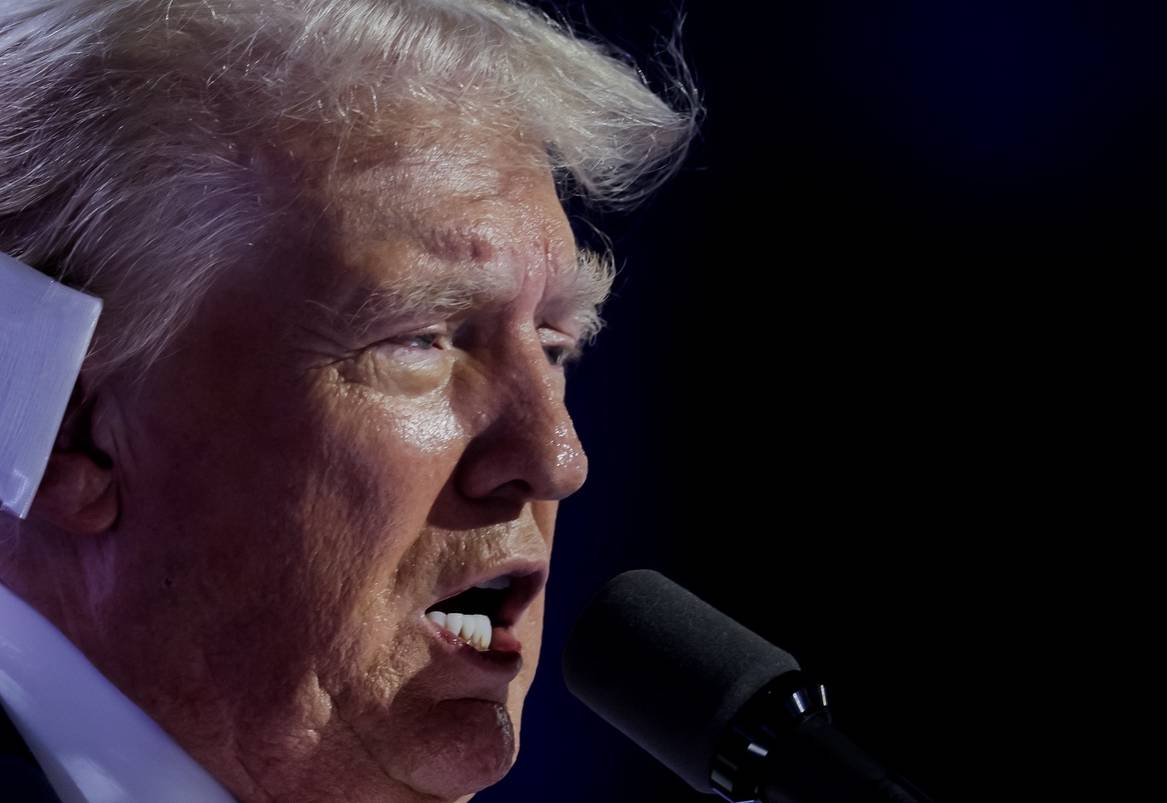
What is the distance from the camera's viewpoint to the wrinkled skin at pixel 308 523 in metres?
1.08

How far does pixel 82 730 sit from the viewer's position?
43.4 inches

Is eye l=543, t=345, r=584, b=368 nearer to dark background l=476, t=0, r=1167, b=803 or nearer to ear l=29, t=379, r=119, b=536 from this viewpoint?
ear l=29, t=379, r=119, b=536

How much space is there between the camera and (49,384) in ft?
3.50

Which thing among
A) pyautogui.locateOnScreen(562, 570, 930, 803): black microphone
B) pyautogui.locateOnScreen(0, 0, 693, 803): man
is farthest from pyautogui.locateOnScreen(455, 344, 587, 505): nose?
pyautogui.locateOnScreen(562, 570, 930, 803): black microphone

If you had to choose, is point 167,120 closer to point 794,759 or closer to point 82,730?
point 82,730

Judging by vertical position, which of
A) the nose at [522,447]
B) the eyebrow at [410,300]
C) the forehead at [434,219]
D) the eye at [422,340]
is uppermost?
the forehead at [434,219]

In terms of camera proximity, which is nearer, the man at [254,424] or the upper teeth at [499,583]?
the man at [254,424]

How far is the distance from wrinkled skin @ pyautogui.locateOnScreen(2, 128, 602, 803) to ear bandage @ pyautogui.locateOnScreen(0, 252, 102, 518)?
0.13ft

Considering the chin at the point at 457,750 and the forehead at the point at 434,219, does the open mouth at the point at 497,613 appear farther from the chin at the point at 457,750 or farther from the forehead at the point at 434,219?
the forehead at the point at 434,219

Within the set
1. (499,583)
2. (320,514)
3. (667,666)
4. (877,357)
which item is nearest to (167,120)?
(320,514)

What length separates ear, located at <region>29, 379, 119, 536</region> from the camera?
1.09 m

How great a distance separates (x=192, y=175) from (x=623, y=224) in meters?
0.93

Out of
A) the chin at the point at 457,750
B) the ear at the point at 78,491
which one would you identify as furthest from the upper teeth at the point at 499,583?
the ear at the point at 78,491

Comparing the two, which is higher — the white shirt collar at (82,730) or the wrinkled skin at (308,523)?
the wrinkled skin at (308,523)
